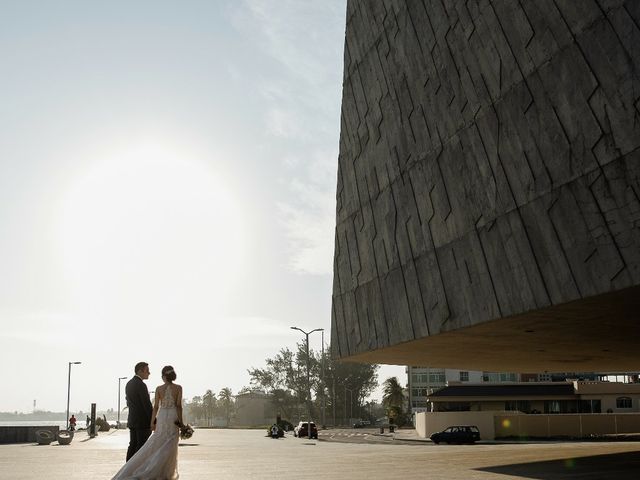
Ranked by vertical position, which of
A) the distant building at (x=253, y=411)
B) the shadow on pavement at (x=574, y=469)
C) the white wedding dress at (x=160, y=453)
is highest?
the white wedding dress at (x=160, y=453)

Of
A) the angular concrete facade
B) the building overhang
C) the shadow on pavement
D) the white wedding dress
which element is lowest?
the shadow on pavement

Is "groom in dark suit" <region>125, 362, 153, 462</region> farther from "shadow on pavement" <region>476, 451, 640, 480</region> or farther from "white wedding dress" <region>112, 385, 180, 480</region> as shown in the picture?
"shadow on pavement" <region>476, 451, 640, 480</region>

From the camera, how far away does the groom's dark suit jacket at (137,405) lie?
10266 mm

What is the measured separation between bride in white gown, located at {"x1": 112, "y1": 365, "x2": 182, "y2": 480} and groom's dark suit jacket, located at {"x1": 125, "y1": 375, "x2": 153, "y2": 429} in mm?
277

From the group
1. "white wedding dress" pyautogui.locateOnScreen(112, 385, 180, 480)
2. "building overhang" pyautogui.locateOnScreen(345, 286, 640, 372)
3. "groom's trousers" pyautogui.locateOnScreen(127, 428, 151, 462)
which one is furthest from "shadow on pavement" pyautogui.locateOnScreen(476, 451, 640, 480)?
"groom's trousers" pyautogui.locateOnScreen(127, 428, 151, 462)

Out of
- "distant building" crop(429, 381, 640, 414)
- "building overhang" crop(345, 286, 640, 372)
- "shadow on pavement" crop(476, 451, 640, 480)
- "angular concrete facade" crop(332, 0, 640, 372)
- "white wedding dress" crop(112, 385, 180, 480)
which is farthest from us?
"distant building" crop(429, 381, 640, 414)

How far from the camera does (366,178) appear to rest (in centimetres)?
2172

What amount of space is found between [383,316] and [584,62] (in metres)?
10.3

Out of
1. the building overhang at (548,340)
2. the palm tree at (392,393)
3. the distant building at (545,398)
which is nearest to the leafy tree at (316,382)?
the palm tree at (392,393)

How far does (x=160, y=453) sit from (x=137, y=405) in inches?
39.8

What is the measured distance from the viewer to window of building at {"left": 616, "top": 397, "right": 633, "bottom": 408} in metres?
60.6

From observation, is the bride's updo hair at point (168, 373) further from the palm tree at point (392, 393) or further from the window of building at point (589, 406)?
the palm tree at point (392, 393)

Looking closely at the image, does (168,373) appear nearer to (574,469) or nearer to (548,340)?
(574,469)

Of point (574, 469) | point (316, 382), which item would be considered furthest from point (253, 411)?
point (574, 469)
